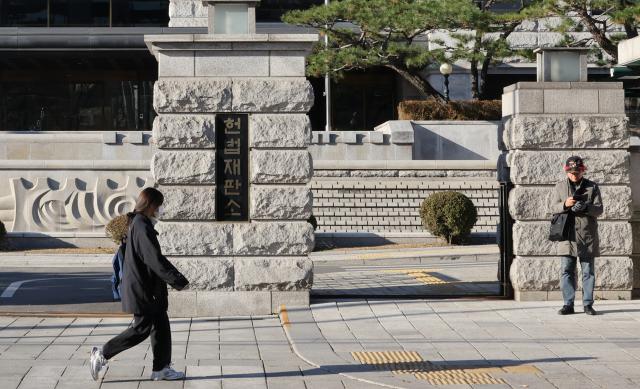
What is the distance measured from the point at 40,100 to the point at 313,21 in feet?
47.7

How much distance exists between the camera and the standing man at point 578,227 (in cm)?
1262

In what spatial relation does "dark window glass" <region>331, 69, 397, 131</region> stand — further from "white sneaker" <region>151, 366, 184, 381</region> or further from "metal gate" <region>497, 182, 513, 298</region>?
"white sneaker" <region>151, 366, 184, 381</region>

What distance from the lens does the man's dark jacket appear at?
8914mm

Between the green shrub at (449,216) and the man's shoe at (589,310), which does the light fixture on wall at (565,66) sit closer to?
the man's shoe at (589,310)

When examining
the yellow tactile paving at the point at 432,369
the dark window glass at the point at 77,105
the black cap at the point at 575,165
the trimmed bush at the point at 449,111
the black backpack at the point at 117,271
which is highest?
the dark window glass at the point at 77,105

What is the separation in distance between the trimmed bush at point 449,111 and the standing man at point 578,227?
73.0ft

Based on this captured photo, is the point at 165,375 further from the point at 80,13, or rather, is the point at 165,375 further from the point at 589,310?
the point at 80,13

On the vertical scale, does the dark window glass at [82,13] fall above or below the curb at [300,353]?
above

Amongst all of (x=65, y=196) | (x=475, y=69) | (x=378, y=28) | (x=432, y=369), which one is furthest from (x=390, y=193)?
(x=432, y=369)

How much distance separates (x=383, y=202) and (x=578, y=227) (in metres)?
15.7

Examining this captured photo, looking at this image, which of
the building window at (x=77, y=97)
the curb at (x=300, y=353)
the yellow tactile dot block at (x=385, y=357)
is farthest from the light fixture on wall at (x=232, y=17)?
the building window at (x=77, y=97)

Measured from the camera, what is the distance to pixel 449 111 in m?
34.9

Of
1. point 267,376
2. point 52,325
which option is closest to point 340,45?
point 52,325

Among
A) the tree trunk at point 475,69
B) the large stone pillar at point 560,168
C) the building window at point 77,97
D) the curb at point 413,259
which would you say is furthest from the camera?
the building window at point 77,97
